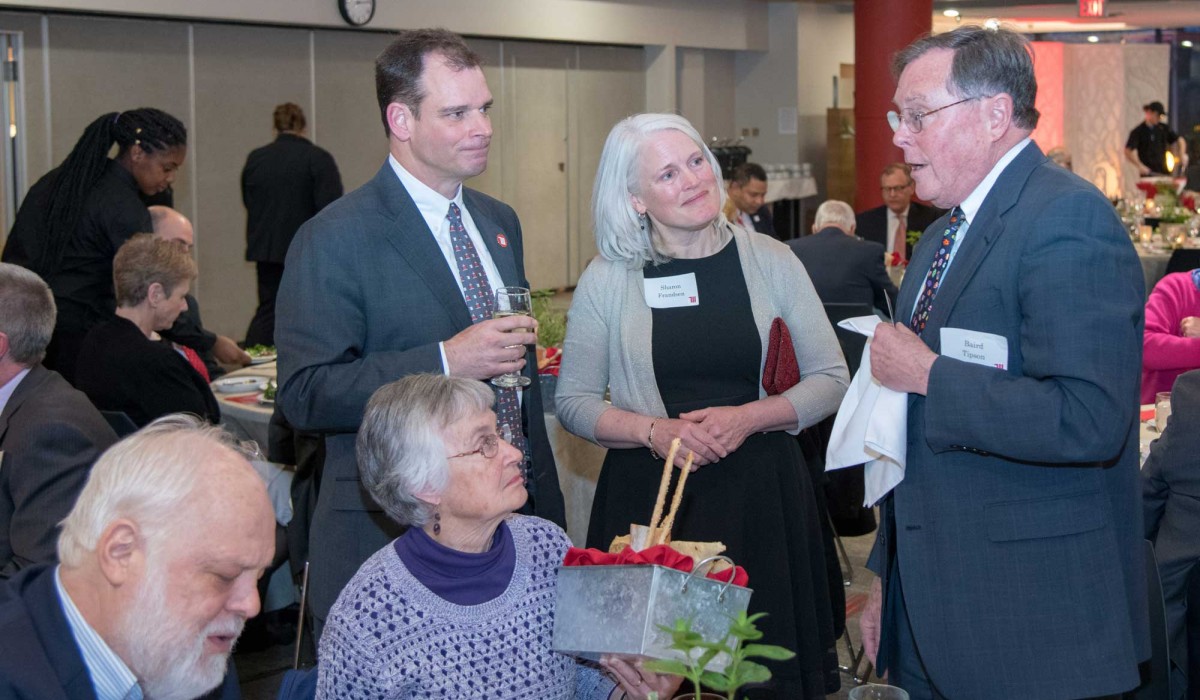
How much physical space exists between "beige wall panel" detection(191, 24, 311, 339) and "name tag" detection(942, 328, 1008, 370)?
7.92 m

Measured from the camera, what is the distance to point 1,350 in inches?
115

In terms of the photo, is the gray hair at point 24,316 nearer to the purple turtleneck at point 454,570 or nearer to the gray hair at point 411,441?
the gray hair at point 411,441

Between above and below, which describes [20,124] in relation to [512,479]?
above

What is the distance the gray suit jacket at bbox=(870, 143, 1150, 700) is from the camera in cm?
185

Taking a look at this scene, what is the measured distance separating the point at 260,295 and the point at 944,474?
23.4 ft

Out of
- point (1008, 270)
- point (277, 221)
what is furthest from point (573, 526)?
point (277, 221)

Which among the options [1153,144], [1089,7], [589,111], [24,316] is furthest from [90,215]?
[1153,144]

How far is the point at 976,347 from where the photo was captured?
1968 mm

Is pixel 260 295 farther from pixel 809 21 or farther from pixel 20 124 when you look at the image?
pixel 809 21

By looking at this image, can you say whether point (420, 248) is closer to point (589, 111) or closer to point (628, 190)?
point (628, 190)

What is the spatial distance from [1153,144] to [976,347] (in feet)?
55.5

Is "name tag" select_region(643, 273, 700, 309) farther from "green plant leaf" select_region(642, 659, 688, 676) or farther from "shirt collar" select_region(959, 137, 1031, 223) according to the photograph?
"green plant leaf" select_region(642, 659, 688, 676)

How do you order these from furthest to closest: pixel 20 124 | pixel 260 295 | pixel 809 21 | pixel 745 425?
pixel 809 21 → pixel 260 295 → pixel 20 124 → pixel 745 425

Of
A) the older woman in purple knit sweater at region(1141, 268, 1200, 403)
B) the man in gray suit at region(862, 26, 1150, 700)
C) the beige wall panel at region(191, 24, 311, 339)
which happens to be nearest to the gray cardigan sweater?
the man in gray suit at region(862, 26, 1150, 700)
